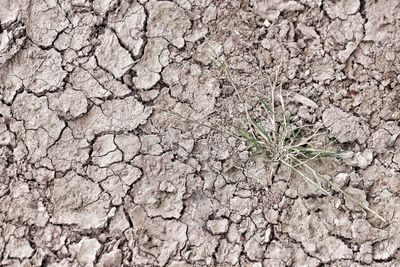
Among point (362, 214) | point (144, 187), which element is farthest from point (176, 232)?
point (362, 214)

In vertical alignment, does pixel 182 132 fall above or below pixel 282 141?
above

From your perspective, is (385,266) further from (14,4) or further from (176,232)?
(14,4)

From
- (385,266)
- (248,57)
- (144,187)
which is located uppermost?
(248,57)
